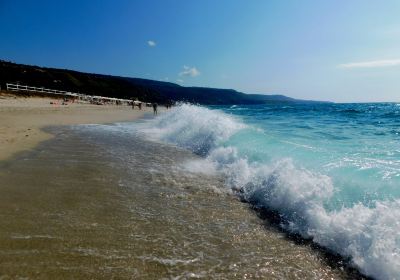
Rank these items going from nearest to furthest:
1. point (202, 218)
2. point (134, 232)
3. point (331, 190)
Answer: point (134, 232)
point (202, 218)
point (331, 190)

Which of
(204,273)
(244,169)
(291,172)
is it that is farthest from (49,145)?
(204,273)

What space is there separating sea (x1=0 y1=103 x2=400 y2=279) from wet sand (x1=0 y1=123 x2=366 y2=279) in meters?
0.02

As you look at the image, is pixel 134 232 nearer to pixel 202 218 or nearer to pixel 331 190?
pixel 202 218

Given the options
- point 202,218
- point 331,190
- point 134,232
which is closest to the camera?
point 134,232

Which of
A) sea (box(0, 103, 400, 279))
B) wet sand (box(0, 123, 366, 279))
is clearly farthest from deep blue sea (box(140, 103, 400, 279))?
wet sand (box(0, 123, 366, 279))

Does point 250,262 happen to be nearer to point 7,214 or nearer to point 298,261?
point 298,261

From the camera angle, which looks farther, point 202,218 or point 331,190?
point 331,190

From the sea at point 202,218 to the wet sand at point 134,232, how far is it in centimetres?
2

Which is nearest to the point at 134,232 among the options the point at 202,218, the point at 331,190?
the point at 202,218

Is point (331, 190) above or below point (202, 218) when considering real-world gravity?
above

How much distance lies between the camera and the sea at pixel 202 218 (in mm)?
4113

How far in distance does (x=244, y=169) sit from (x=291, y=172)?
1.73m

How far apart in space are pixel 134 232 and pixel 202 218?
1.24 metres

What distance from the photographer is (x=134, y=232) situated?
16.4 feet
